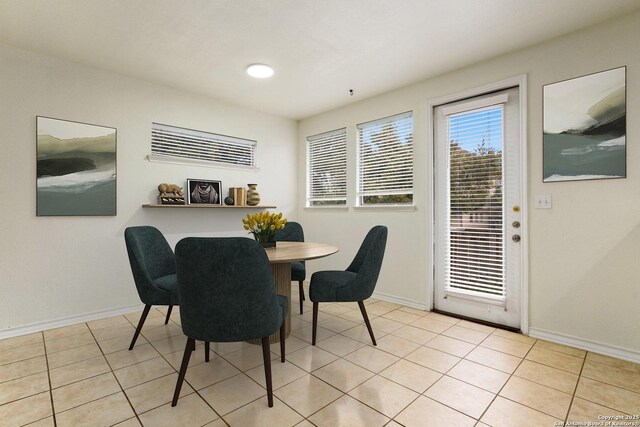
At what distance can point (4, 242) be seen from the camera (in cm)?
277

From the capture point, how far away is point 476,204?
10.5ft

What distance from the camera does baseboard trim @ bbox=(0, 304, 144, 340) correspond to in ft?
9.16

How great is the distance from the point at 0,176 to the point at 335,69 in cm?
315

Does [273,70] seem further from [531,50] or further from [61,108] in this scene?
[531,50]

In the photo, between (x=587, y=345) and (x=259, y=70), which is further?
(x=259, y=70)

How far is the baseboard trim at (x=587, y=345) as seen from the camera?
232 cm

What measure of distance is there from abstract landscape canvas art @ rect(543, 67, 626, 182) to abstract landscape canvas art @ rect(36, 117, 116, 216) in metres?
4.08

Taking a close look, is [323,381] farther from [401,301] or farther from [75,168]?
[75,168]

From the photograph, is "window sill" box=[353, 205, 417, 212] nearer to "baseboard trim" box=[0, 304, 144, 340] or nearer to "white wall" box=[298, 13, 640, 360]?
"white wall" box=[298, 13, 640, 360]

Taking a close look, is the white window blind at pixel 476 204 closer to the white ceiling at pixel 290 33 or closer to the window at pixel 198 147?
the white ceiling at pixel 290 33

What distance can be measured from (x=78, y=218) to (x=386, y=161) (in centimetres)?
334

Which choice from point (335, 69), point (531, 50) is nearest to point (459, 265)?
point (531, 50)

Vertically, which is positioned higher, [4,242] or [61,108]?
[61,108]

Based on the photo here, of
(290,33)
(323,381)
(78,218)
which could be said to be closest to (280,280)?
(323,381)
